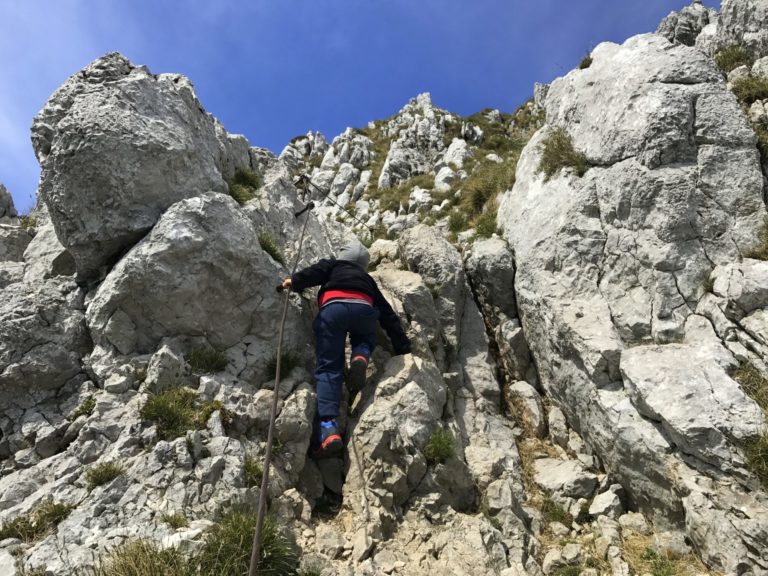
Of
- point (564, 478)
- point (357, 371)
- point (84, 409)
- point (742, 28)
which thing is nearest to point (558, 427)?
point (564, 478)

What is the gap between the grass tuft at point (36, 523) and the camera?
5.46 m

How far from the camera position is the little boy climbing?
782 cm

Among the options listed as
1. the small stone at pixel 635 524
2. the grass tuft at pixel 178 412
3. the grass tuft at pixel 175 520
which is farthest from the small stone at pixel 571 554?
the grass tuft at pixel 178 412

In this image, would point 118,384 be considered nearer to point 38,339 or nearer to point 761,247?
point 38,339

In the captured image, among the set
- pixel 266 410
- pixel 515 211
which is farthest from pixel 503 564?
pixel 515 211

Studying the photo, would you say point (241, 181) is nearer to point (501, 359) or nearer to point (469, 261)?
point (469, 261)

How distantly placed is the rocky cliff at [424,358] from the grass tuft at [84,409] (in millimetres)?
145

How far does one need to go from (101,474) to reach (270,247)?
531 centimetres

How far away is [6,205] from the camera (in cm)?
1202

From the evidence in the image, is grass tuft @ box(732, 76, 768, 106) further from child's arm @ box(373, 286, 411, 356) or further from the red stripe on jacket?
the red stripe on jacket

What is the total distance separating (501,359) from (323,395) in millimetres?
5239

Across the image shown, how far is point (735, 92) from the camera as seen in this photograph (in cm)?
1013

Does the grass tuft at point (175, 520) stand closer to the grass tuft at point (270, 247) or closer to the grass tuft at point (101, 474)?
the grass tuft at point (101, 474)

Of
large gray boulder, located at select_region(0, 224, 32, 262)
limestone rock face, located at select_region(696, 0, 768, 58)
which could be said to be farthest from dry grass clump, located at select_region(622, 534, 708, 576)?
large gray boulder, located at select_region(0, 224, 32, 262)
